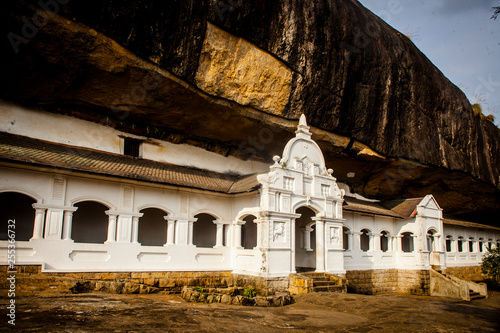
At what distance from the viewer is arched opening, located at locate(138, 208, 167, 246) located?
1680cm

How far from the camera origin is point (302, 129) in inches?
659

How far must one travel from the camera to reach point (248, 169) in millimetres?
20047

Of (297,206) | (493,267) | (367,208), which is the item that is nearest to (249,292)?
(297,206)

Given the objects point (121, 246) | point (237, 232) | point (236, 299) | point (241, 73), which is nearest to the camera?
point (236, 299)

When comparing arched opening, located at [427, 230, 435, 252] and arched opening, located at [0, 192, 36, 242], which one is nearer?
arched opening, located at [0, 192, 36, 242]

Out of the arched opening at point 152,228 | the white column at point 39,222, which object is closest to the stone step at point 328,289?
the arched opening at point 152,228

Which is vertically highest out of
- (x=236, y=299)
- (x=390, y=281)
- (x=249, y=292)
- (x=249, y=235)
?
(x=249, y=235)

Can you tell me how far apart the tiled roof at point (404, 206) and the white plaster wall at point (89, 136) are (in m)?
9.48

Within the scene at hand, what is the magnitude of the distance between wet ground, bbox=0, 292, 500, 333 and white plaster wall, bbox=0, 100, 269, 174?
22.3ft

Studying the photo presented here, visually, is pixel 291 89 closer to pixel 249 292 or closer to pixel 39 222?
pixel 249 292

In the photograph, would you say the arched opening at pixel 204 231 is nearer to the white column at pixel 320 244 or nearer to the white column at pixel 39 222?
the white column at pixel 320 244

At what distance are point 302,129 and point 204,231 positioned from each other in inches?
259

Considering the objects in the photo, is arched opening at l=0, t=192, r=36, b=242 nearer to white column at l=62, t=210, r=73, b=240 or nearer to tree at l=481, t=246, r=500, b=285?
white column at l=62, t=210, r=73, b=240

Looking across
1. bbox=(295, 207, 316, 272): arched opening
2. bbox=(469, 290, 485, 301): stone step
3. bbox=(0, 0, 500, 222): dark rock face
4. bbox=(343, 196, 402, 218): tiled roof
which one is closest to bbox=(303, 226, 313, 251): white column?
bbox=(295, 207, 316, 272): arched opening
